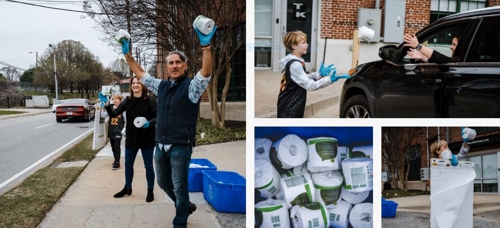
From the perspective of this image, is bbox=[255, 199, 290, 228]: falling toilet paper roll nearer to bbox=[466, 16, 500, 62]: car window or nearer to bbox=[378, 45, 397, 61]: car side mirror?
bbox=[378, 45, 397, 61]: car side mirror

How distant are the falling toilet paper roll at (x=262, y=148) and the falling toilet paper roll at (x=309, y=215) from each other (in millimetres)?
422

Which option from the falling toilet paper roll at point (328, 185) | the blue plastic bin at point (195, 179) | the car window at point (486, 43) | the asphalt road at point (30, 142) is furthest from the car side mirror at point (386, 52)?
the asphalt road at point (30, 142)

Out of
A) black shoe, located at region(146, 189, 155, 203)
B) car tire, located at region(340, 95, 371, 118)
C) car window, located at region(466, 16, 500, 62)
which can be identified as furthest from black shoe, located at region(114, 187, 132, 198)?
car window, located at region(466, 16, 500, 62)

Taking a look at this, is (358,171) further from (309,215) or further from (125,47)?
(125,47)

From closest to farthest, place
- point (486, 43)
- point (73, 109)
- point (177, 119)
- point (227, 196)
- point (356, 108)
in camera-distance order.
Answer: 1. point (486, 43)
2. point (356, 108)
3. point (177, 119)
4. point (227, 196)
5. point (73, 109)

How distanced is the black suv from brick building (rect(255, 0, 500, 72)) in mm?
75

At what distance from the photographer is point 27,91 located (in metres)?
6.14

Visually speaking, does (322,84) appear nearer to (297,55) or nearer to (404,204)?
(297,55)

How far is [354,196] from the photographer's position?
2.89 m

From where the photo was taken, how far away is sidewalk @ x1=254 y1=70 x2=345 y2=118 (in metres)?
2.68

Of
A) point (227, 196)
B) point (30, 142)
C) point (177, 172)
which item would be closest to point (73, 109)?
point (30, 142)

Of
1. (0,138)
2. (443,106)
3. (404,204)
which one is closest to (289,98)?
(443,106)

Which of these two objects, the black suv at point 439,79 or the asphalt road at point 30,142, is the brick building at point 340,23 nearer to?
the black suv at point 439,79

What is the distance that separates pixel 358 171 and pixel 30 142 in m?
6.13
